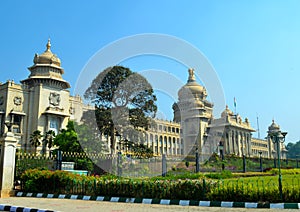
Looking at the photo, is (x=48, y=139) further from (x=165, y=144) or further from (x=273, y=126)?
(x=273, y=126)

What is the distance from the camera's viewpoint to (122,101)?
26.4 m

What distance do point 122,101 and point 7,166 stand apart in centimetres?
1404

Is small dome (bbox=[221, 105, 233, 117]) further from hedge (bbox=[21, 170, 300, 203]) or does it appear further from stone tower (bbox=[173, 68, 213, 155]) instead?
hedge (bbox=[21, 170, 300, 203])

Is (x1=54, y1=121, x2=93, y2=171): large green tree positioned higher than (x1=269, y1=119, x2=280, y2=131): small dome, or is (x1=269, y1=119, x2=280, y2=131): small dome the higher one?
(x1=269, y1=119, x2=280, y2=131): small dome

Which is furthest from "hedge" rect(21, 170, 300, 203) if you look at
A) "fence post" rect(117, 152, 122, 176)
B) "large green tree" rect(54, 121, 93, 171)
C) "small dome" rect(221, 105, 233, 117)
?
"small dome" rect(221, 105, 233, 117)

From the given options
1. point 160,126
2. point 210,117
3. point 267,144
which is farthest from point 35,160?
point 267,144

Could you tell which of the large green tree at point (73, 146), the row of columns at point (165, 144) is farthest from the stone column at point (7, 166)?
the row of columns at point (165, 144)

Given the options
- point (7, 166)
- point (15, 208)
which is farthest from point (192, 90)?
point (15, 208)

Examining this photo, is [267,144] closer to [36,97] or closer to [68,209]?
[36,97]

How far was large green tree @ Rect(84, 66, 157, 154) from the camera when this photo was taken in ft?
86.2

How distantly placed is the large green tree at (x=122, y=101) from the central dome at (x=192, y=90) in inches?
1725

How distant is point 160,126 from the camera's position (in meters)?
67.4

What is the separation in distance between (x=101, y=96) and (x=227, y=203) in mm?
19001

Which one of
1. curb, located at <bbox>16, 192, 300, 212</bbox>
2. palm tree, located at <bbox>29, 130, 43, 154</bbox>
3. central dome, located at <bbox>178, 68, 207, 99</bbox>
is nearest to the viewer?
curb, located at <bbox>16, 192, 300, 212</bbox>
